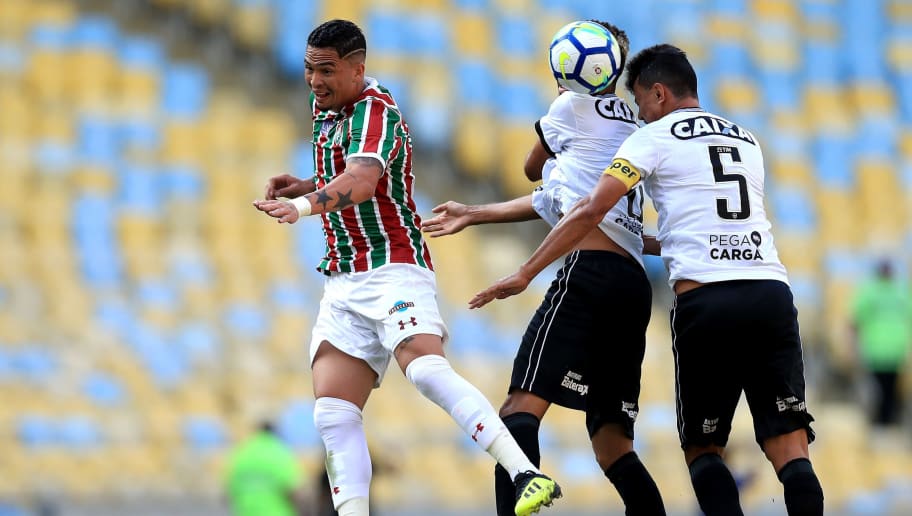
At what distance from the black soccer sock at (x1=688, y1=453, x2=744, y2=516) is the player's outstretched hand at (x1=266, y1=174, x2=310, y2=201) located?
248cm

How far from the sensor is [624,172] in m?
7.54

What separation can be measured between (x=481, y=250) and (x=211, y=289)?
3.19 meters

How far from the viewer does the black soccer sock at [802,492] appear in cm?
760

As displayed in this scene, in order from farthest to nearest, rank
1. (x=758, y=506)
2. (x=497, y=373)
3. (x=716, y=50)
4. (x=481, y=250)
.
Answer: (x=716, y=50)
(x=481, y=250)
(x=497, y=373)
(x=758, y=506)

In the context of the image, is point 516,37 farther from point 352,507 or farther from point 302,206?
point 302,206

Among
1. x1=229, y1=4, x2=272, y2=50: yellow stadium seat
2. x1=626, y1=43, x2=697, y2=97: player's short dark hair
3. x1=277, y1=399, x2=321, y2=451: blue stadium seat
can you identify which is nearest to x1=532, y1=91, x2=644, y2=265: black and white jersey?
x1=626, y1=43, x2=697, y2=97: player's short dark hair

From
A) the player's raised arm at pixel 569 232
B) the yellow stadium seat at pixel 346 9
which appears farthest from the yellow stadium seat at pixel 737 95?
the player's raised arm at pixel 569 232

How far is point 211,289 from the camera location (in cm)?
1870

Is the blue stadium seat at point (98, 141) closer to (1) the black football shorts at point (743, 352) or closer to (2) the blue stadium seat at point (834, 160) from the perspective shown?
(2) the blue stadium seat at point (834, 160)

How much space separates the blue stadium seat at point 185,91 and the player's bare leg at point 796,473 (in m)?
14.1

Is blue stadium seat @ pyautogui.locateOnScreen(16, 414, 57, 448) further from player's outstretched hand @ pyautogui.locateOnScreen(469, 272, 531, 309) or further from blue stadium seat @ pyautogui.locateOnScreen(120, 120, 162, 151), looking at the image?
player's outstretched hand @ pyautogui.locateOnScreen(469, 272, 531, 309)

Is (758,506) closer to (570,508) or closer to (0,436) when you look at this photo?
(570,508)

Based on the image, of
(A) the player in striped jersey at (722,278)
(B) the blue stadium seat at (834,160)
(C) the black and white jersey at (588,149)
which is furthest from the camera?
(B) the blue stadium seat at (834,160)

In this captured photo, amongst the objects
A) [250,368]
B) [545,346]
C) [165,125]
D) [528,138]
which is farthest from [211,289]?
[545,346]
